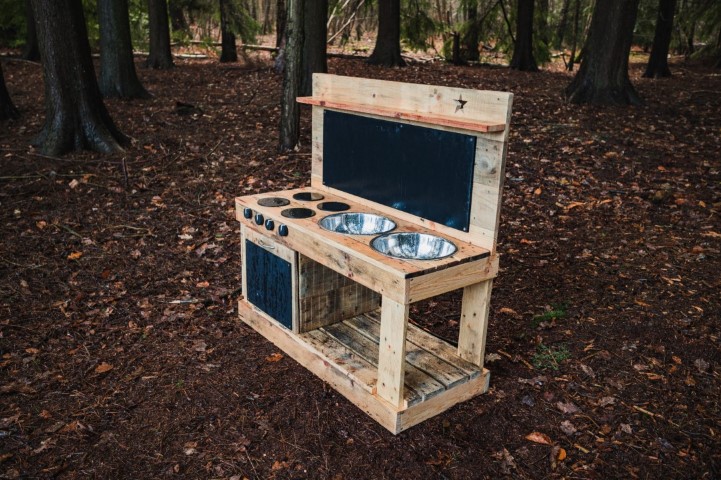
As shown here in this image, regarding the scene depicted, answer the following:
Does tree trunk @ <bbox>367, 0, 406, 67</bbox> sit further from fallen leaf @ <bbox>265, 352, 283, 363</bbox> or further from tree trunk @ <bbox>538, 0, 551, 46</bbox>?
fallen leaf @ <bbox>265, 352, 283, 363</bbox>

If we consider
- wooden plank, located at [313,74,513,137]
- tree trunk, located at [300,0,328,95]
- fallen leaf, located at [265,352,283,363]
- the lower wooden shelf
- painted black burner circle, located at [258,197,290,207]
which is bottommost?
fallen leaf, located at [265,352,283,363]

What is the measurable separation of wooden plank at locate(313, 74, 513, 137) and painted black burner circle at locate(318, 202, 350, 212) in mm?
760

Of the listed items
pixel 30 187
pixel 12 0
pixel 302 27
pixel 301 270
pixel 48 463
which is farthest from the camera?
pixel 12 0

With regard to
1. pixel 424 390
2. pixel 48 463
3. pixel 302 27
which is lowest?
pixel 48 463

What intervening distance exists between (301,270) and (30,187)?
15.0 feet

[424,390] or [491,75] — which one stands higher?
[491,75]

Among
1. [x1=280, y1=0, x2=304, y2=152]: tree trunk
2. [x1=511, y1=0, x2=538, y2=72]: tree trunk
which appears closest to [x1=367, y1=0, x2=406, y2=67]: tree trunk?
[x1=511, y1=0, x2=538, y2=72]: tree trunk

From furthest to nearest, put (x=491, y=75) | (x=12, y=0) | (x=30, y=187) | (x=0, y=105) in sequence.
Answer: (x=12, y=0)
(x=491, y=75)
(x=0, y=105)
(x=30, y=187)

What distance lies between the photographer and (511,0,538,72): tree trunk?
1541 centimetres

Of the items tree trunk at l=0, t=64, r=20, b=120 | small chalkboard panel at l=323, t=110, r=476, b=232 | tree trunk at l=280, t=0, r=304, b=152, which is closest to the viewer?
small chalkboard panel at l=323, t=110, r=476, b=232

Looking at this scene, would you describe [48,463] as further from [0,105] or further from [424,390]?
[0,105]

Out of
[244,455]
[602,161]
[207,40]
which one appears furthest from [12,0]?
[244,455]

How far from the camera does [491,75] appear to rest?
46.5 ft

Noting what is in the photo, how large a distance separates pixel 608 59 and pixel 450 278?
8251 millimetres
